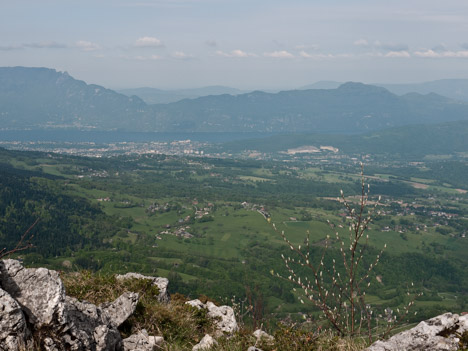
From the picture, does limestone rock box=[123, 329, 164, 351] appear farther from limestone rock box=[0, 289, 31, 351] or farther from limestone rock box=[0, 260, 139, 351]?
limestone rock box=[0, 289, 31, 351]

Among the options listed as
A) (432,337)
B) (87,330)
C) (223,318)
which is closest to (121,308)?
(87,330)

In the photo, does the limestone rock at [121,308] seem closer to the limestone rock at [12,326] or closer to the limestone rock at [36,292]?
the limestone rock at [36,292]

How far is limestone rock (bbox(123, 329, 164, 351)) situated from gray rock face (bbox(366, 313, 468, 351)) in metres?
4.05

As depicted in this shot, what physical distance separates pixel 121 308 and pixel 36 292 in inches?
88.4

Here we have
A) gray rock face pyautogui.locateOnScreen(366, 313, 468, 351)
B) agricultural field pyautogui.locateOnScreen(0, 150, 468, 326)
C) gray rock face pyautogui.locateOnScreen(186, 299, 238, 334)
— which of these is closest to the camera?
gray rock face pyautogui.locateOnScreen(366, 313, 468, 351)

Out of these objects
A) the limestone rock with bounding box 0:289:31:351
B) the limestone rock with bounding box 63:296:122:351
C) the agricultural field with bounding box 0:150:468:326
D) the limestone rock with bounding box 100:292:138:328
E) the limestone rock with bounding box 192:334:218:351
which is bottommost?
the agricultural field with bounding box 0:150:468:326

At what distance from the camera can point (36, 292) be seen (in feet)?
20.1

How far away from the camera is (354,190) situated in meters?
185

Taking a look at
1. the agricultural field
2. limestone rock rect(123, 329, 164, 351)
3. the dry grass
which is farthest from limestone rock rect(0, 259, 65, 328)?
the agricultural field

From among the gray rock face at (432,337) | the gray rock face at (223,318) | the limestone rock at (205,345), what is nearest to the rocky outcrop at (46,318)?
the limestone rock at (205,345)

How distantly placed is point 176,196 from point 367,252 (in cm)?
9305

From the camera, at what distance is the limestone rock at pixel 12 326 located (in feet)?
17.6

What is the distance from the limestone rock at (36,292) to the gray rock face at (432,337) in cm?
520

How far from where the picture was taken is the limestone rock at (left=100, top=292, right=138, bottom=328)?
7.68 meters
